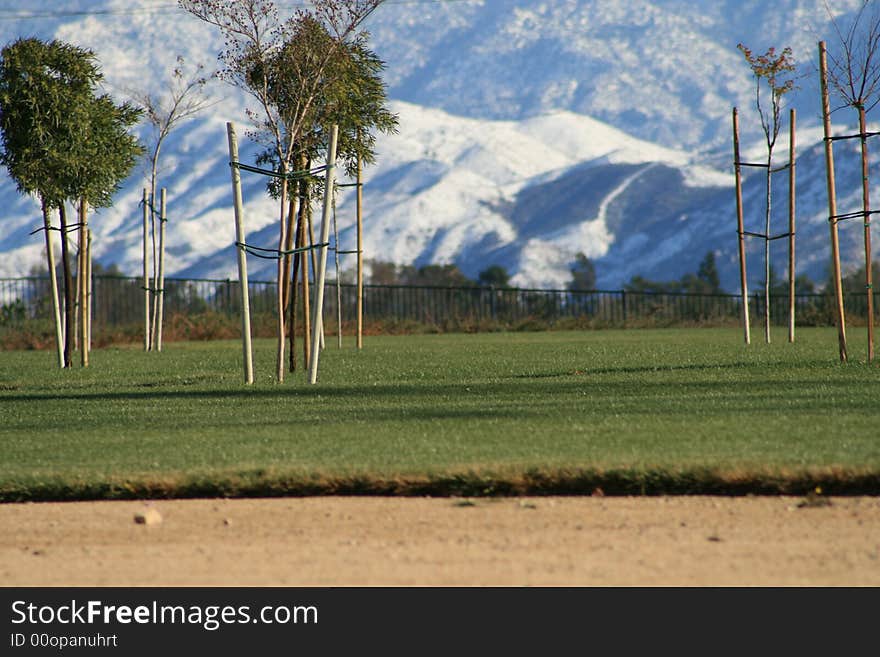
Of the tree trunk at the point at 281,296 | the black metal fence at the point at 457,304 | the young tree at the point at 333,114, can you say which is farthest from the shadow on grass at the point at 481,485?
the black metal fence at the point at 457,304

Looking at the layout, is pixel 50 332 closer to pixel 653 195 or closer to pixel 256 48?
pixel 256 48

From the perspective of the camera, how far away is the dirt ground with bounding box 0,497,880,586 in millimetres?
4566

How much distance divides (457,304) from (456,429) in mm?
26609

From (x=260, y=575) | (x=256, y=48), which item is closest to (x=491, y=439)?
(x=260, y=575)

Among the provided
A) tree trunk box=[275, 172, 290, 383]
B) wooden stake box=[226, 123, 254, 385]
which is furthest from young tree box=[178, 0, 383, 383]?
wooden stake box=[226, 123, 254, 385]

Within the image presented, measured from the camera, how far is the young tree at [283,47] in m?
13.8

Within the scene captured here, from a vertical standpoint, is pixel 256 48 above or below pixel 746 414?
above

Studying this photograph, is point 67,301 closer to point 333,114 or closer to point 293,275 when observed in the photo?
point 293,275

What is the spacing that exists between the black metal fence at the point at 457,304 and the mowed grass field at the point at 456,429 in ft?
52.6

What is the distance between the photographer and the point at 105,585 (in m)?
4.64

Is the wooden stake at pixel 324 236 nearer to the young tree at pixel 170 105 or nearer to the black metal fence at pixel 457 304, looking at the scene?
the young tree at pixel 170 105

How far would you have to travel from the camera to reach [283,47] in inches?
556
